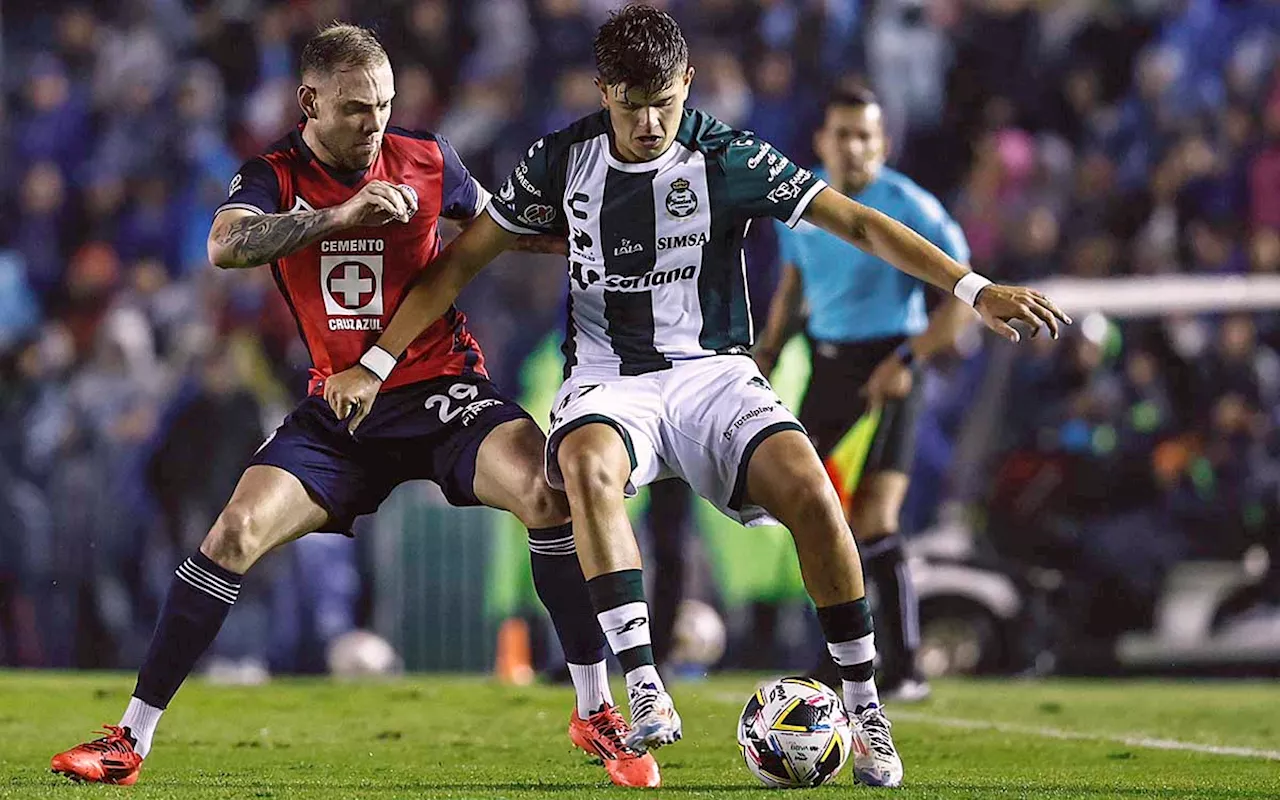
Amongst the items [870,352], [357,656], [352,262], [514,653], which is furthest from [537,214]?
[357,656]

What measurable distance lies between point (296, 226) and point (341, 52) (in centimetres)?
66

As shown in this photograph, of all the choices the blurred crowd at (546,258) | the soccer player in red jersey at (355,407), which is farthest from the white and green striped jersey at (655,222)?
the blurred crowd at (546,258)

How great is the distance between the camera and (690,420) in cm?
639

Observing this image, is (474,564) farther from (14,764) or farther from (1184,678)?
(14,764)

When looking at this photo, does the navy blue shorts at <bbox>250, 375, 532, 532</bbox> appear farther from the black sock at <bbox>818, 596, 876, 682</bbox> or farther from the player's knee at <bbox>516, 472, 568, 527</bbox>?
the black sock at <bbox>818, 596, 876, 682</bbox>

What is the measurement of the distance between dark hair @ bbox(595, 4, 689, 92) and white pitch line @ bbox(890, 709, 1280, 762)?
10.5 ft

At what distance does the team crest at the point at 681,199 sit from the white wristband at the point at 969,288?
844mm

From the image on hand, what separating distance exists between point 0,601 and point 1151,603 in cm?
749

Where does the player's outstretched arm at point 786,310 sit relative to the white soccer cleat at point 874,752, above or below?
above

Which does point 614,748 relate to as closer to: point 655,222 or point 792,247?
point 655,222

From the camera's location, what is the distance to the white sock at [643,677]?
5.89 meters

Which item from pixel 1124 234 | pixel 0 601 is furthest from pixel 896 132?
pixel 0 601

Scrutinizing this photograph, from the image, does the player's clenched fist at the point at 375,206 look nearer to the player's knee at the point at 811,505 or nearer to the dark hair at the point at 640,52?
the dark hair at the point at 640,52

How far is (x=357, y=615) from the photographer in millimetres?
13570
